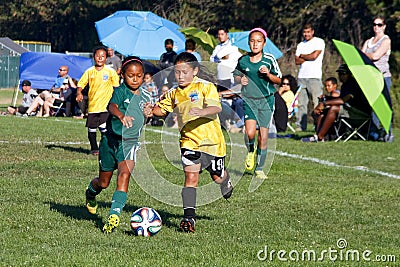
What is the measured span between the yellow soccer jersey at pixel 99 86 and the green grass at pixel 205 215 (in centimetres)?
86

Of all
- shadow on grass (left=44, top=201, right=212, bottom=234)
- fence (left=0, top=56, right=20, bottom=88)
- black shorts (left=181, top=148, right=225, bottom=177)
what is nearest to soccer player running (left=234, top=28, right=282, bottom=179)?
shadow on grass (left=44, top=201, right=212, bottom=234)

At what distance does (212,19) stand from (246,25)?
8.93ft

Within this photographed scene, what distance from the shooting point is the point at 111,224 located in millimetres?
6801

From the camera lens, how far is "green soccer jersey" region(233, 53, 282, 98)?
35.0 feet

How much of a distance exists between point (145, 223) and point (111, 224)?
0.28 metres

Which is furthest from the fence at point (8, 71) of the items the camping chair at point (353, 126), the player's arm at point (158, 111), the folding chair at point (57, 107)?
the player's arm at point (158, 111)

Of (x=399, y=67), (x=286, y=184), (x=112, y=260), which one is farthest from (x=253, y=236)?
(x=399, y=67)

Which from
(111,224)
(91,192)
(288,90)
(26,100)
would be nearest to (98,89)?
(91,192)

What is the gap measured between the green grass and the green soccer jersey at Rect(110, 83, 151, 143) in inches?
32.0

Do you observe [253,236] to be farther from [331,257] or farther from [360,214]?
[360,214]

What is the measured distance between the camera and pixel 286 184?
34.7 feet

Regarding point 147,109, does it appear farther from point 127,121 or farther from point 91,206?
point 91,206

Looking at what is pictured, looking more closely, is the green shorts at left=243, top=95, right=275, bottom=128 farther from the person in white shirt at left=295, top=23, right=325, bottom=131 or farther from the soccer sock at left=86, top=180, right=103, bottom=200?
the person in white shirt at left=295, top=23, right=325, bottom=131

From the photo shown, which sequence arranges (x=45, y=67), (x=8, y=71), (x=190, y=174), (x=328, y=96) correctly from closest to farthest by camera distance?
1. (x=190, y=174)
2. (x=328, y=96)
3. (x=45, y=67)
4. (x=8, y=71)
